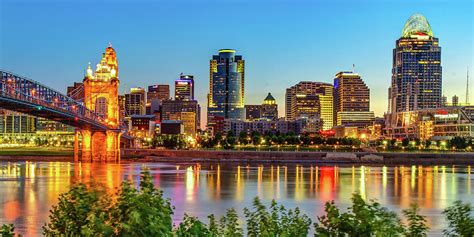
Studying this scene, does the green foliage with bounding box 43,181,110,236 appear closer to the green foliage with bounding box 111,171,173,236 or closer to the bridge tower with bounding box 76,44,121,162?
the green foliage with bounding box 111,171,173,236

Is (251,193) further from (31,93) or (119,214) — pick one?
(119,214)

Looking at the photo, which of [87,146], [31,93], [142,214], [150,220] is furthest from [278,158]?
[150,220]

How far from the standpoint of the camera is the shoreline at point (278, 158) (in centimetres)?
11506

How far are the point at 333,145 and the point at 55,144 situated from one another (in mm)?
85851

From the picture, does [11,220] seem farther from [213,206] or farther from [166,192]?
[166,192]

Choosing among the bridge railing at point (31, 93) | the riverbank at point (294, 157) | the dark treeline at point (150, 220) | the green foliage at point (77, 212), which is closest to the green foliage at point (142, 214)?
the dark treeline at point (150, 220)

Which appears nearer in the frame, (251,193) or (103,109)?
(251,193)

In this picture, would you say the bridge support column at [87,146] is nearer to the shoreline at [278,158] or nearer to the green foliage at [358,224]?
the shoreline at [278,158]

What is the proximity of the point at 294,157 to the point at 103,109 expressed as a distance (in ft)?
140

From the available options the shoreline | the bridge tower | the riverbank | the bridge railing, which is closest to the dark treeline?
the bridge railing

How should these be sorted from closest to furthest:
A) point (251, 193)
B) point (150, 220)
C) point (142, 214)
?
point (150, 220) < point (142, 214) < point (251, 193)

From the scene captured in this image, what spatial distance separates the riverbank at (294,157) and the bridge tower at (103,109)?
10.1m

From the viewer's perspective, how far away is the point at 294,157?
389 ft

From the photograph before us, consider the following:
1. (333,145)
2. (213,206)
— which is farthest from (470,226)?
(333,145)
